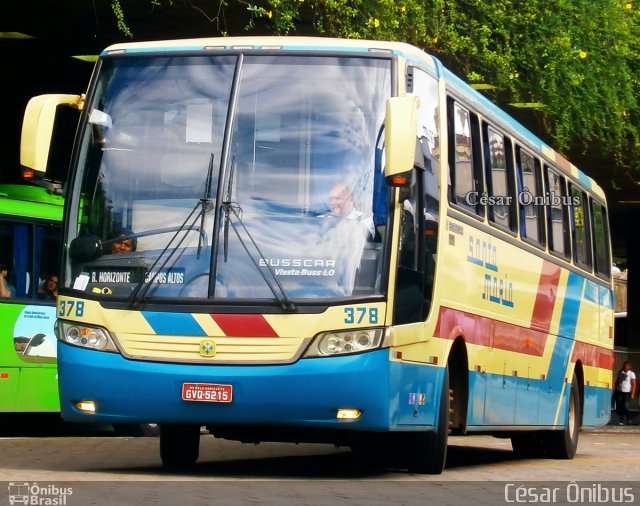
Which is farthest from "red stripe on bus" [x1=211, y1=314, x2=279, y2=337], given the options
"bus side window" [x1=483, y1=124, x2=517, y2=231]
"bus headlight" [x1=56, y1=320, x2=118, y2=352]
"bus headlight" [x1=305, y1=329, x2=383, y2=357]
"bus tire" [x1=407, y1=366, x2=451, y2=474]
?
"bus side window" [x1=483, y1=124, x2=517, y2=231]

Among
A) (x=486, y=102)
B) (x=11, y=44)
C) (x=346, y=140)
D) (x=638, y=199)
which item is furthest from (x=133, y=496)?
(x=638, y=199)

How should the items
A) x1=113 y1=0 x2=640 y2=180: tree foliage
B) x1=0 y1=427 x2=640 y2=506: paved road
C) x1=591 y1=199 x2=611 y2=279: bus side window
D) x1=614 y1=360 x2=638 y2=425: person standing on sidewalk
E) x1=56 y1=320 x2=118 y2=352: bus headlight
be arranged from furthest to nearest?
x1=614 y1=360 x2=638 y2=425: person standing on sidewalk < x1=113 y1=0 x2=640 y2=180: tree foliage < x1=591 y1=199 x2=611 y2=279: bus side window < x1=56 y1=320 x2=118 y2=352: bus headlight < x1=0 y1=427 x2=640 y2=506: paved road

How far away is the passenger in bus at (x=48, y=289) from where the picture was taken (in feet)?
65.2

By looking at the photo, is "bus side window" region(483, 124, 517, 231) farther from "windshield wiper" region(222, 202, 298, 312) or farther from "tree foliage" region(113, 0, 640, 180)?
"tree foliage" region(113, 0, 640, 180)

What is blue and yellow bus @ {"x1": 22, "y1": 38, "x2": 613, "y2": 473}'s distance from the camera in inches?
429

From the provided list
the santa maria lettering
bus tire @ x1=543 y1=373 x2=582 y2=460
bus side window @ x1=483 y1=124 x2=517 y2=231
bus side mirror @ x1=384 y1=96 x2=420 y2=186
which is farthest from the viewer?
bus tire @ x1=543 y1=373 x2=582 y2=460

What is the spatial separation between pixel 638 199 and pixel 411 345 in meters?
32.4

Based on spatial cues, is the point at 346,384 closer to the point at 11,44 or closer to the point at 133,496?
the point at 133,496

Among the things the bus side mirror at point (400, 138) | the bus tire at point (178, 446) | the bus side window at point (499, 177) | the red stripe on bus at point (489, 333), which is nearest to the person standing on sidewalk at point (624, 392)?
the red stripe on bus at point (489, 333)

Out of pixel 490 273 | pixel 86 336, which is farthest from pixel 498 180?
pixel 86 336

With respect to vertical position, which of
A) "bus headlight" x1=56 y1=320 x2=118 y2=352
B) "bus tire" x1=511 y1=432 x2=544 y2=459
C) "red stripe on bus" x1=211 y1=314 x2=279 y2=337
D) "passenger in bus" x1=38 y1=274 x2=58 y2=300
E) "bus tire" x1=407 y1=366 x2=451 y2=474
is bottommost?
"bus tire" x1=511 y1=432 x2=544 y2=459

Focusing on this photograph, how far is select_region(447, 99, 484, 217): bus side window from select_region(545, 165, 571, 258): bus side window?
3217 millimetres

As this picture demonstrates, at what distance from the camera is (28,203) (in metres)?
20.1

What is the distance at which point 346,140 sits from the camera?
11328 mm
